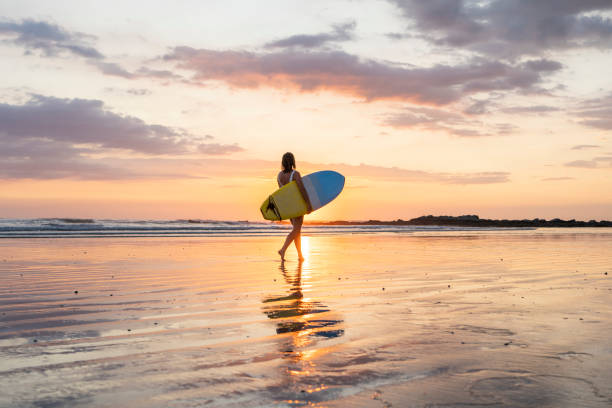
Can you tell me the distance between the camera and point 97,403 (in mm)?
2723

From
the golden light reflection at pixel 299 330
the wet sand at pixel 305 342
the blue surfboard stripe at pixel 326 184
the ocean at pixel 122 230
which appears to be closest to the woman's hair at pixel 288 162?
the blue surfboard stripe at pixel 326 184

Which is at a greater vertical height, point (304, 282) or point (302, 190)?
point (302, 190)

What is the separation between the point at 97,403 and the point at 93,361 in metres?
0.87

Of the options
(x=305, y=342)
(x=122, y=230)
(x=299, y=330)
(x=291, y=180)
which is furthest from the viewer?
(x=122, y=230)

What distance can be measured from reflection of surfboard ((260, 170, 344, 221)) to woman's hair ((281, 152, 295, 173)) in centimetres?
36

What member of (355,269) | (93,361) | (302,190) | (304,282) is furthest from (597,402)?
(302,190)

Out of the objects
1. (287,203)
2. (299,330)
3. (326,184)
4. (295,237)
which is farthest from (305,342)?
(326,184)

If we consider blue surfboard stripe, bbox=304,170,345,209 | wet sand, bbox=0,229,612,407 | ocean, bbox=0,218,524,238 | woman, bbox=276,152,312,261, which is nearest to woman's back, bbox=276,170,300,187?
woman, bbox=276,152,312,261

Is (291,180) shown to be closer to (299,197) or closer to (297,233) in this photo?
(299,197)

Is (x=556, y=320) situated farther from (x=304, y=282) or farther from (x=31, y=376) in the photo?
(x=31, y=376)

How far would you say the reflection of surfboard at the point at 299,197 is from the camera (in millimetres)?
12570

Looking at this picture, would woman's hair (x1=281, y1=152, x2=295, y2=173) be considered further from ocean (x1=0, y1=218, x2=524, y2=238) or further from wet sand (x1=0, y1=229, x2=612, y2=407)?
ocean (x1=0, y1=218, x2=524, y2=238)

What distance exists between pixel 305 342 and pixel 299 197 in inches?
342

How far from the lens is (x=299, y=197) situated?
12.6 metres
